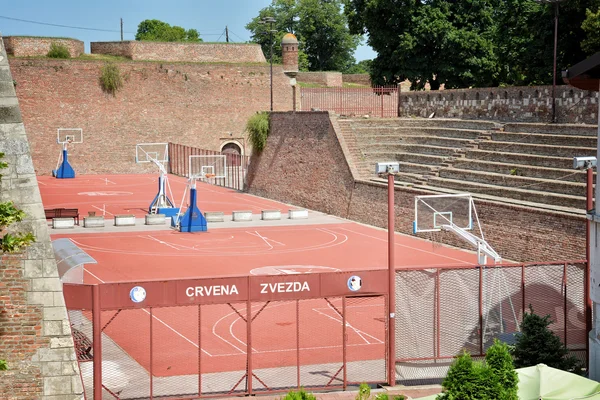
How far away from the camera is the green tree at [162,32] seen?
106688 millimetres

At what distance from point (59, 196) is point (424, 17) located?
21.7m

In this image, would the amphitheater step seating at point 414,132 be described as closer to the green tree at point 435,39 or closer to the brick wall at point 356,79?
the green tree at point 435,39

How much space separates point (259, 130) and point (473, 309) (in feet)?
105

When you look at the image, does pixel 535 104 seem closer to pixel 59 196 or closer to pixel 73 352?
pixel 59 196

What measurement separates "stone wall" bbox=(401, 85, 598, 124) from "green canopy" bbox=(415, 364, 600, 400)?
24.0 m

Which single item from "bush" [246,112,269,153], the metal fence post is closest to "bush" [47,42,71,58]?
"bush" [246,112,269,153]

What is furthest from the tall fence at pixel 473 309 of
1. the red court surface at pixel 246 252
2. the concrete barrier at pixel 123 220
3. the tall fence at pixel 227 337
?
the concrete barrier at pixel 123 220

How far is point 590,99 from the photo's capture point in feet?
120

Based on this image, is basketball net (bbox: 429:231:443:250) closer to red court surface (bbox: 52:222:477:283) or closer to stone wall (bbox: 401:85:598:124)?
red court surface (bbox: 52:222:477:283)

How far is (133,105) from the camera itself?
61.6 metres

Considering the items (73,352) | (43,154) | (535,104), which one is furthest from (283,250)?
(43,154)

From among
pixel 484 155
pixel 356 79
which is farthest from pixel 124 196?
pixel 356 79

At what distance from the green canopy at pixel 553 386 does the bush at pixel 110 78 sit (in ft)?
163

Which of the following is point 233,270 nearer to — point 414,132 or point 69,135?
point 414,132
